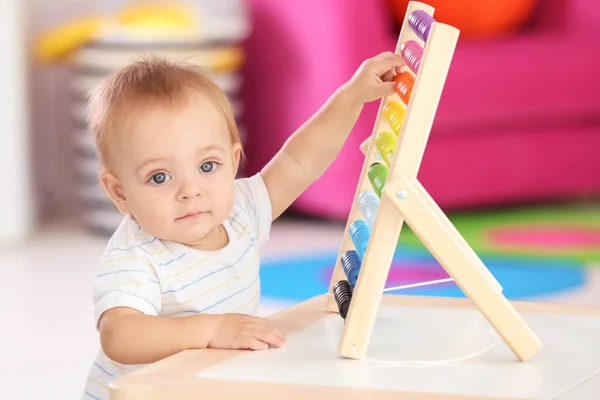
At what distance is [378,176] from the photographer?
111 centimetres

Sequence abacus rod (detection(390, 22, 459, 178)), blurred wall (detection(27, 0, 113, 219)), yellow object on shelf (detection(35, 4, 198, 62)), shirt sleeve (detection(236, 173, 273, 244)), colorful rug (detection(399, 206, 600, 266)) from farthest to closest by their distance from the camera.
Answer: blurred wall (detection(27, 0, 113, 219)), yellow object on shelf (detection(35, 4, 198, 62)), colorful rug (detection(399, 206, 600, 266)), shirt sleeve (detection(236, 173, 273, 244)), abacus rod (detection(390, 22, 459, 178))

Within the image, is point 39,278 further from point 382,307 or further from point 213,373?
point 213,373

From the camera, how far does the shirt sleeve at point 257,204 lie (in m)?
1.26

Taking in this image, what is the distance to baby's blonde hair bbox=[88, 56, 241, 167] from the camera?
108cm

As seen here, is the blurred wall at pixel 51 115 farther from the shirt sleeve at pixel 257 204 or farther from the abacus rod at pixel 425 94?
the abacus rod at pixel 425 94

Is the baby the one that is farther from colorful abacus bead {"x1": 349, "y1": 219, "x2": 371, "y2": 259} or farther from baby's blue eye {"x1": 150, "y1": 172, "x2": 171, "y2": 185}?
colorful abacus bead {"x1": 349, "y1": 219, "x2": 371, "y2": 259}

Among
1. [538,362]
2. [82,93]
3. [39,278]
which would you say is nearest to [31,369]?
[39,278]

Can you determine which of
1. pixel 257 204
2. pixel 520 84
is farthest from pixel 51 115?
pixel 257 204

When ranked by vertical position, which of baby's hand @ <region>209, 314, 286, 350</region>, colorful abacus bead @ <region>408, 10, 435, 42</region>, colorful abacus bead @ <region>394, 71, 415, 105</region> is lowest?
baby's hand @ <region>209, 314, 286, 350</region>

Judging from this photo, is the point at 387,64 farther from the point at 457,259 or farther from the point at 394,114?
the point at 457,259

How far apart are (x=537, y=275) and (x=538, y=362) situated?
125 cm

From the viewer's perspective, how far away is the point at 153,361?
1.03 metres

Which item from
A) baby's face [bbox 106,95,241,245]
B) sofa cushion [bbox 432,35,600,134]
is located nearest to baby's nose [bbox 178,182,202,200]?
baby's face [bbox 106,95,241,245]

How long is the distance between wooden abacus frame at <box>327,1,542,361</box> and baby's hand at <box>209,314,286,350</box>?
0.08 meters
